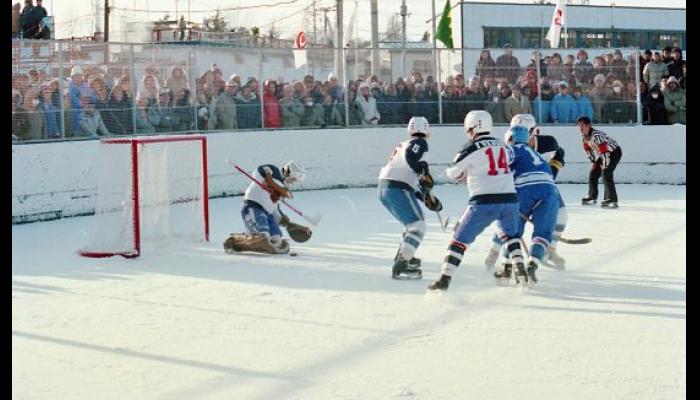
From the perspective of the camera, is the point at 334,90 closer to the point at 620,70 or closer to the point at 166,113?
the point at 166,113

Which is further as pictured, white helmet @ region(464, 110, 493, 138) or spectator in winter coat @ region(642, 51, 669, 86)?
spectator in winter coat @ region(642, 51, 669, 86)

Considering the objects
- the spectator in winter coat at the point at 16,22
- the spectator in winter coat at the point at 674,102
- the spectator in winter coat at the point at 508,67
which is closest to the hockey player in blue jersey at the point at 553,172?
the spectator in winter coat at the point at 508,67

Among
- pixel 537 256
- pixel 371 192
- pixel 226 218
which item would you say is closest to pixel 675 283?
pixel 537 256

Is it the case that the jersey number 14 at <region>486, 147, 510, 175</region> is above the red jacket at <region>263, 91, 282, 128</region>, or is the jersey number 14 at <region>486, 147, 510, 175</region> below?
below

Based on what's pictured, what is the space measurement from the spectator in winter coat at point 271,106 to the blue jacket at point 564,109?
4.58m

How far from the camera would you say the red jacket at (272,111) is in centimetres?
1578

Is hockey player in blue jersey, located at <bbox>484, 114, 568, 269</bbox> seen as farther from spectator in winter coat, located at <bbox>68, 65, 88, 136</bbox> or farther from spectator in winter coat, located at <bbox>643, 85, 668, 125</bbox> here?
spectator in winter coat, located at <bbox>643, 85, 668, 125</bbox>

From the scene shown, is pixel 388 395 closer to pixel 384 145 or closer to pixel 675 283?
pixel 675 283

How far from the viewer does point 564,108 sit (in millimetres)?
16734

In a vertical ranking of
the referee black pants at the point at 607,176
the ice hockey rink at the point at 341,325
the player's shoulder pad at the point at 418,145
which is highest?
the player's shoulder pad at the point at 418,145

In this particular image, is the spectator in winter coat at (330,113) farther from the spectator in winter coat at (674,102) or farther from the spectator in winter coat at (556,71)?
the spectator in winter coat at (674,102)

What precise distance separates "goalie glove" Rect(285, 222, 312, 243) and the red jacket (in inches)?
246

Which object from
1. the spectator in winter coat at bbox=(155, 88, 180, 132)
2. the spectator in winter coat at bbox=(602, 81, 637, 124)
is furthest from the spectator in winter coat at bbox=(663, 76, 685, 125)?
the spectator in winter coat at bbox=(155, 88, 180, 132)

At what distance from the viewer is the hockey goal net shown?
945 centimetres
